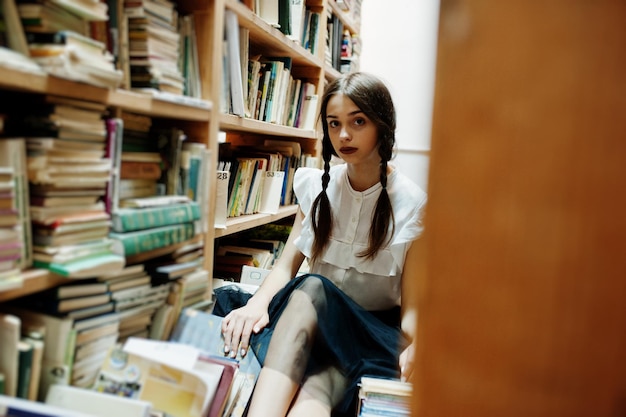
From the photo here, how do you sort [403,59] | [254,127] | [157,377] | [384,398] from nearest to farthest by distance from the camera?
[157,377] → [384,398] → [254,127] → [403,59]

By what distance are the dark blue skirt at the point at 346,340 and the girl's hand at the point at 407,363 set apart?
15 mm

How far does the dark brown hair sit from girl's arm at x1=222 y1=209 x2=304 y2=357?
9 cm

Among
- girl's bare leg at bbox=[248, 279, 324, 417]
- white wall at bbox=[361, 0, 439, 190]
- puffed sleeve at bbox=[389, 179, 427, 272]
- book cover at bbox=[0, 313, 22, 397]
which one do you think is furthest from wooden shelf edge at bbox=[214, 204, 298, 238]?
white wall at bbox=[361, 0, 439, 190]

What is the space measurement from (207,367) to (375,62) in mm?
2311

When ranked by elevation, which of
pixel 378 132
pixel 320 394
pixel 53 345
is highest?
pixel 378 132

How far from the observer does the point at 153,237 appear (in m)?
0.82

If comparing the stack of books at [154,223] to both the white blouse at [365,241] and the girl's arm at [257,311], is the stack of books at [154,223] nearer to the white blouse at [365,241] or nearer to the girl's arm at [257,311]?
the girl's arm at [257,311]

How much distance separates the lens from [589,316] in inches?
29.0

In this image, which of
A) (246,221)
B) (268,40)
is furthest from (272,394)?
(268,40)

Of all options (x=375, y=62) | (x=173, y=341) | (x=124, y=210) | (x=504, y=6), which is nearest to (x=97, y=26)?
(x=124, y=210)

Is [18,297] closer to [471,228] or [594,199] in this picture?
[471,228]

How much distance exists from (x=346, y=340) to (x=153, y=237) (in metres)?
0.67

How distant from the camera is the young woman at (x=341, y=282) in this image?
1.20 m

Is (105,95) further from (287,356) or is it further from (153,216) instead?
(287,356)
